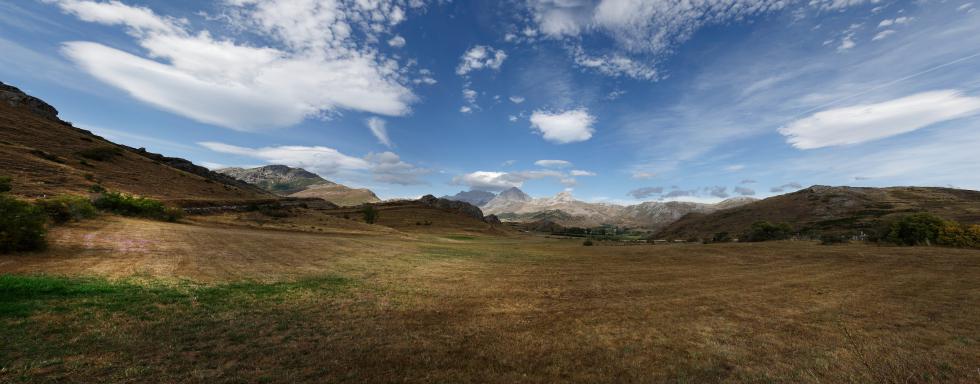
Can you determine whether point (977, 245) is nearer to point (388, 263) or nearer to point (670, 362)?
point (670, 362)

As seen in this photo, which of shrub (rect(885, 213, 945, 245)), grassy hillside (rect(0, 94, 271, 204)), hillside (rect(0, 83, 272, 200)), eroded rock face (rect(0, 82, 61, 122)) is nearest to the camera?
grassy hillside (rect(0, 94, 271, 204))

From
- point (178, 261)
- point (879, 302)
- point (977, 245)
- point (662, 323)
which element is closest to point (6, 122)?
point (178, 261)

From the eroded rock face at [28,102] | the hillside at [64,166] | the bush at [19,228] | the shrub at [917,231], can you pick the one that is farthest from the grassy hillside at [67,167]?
the shrub at [917,231]

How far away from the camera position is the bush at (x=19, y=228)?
738 inches

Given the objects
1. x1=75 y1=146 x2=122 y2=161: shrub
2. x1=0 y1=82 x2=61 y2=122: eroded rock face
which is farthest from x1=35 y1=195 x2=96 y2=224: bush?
x1=0 y1=82 x2=61 y2=122: eroded rock face

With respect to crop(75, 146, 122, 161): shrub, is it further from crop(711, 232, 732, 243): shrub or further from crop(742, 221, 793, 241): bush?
crop(742, 221, 793, 241): bush

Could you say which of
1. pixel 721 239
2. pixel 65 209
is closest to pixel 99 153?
pixel 65 209

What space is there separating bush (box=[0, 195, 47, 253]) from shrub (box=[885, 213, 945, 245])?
8298 cm

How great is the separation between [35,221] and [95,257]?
3.54 meters

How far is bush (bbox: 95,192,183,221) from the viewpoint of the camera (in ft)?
132

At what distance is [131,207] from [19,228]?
2876 centimetres

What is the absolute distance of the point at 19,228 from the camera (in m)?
19.1

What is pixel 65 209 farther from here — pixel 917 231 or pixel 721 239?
pixel 721 239

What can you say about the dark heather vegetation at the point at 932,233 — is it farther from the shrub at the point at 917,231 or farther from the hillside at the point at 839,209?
the hillside at the point at 839,209
